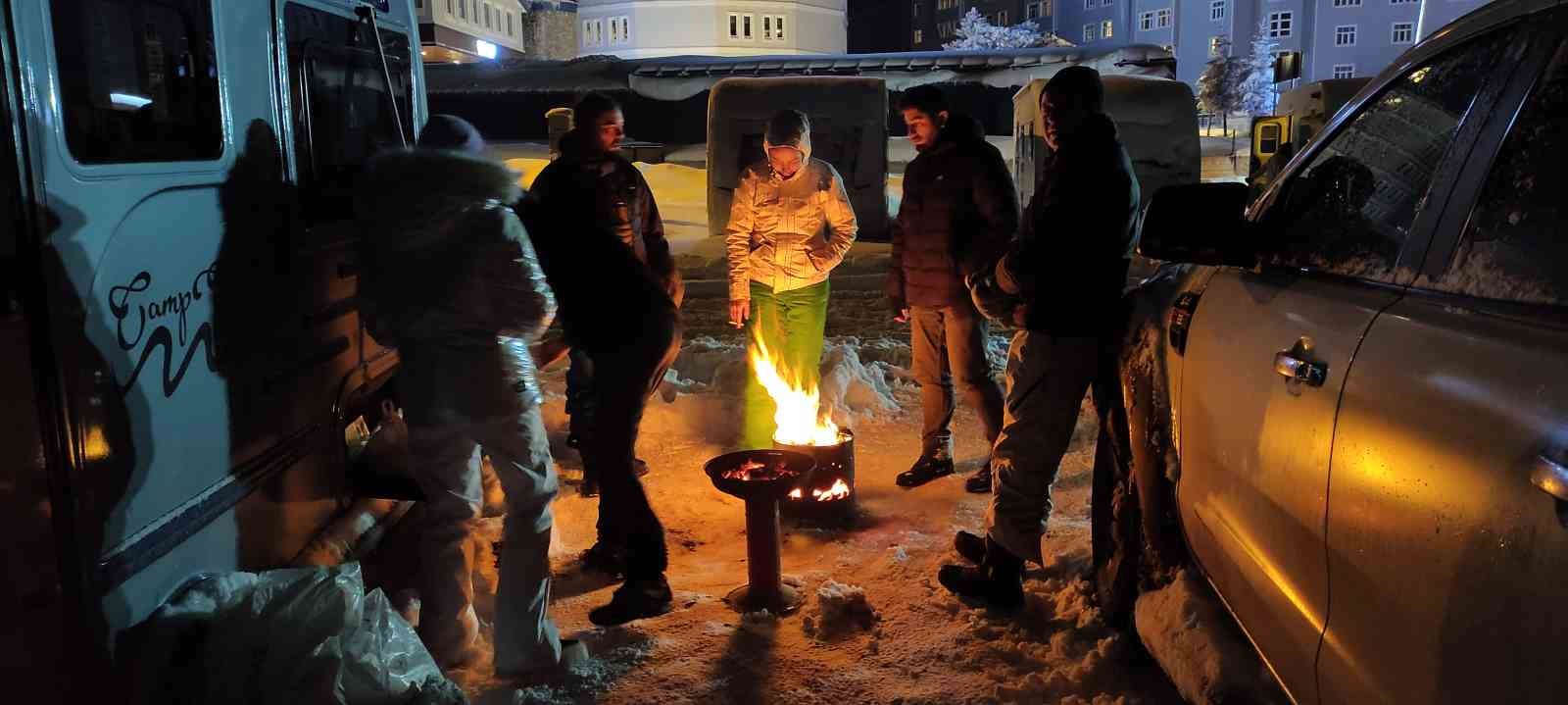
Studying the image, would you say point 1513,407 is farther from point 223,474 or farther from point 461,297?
point 223,474

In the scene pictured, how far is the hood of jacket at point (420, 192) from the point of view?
10.3 ft

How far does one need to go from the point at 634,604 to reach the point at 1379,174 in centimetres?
281

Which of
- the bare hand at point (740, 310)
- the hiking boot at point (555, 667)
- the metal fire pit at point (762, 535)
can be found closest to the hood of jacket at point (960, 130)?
the bare hand at point (740, 310)

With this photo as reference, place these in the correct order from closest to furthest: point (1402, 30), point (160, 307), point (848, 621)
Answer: point (160, 307) < point (848, 621) < point (1402, 30)

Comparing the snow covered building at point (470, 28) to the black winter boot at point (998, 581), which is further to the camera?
the snow covered building at point (470, 28)

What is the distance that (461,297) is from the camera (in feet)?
10.4

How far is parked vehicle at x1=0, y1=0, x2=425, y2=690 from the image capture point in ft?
7.14

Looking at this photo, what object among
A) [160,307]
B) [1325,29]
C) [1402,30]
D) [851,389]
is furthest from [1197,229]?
[1402,30]

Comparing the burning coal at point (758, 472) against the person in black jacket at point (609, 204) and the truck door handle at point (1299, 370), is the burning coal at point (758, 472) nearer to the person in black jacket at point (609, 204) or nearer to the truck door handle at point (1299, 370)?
the person in black jacket at point (609, 204)

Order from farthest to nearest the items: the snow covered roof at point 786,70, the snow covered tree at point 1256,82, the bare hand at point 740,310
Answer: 1. the snow covered tree at point 1256,82
2. the snow covered roof at point 786,70
3. the bare hand at point 740,310

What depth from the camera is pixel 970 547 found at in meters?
4.45

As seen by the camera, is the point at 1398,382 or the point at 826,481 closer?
the point at 1398,382

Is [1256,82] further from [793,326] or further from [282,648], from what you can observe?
[282,648]

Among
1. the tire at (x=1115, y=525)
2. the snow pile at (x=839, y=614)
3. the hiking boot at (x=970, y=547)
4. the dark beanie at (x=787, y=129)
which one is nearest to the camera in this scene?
the tire at (x=1115, y=525)
